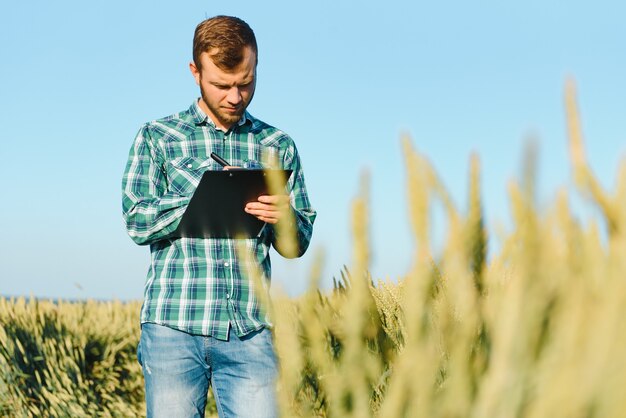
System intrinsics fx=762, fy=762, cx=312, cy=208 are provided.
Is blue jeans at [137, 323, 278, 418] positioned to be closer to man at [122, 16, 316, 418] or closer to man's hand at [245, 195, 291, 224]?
man at [122, 16, 316, 418]

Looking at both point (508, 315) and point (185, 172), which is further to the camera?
point (185, 172)

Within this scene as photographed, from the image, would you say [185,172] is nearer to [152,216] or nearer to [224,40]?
[152,216]

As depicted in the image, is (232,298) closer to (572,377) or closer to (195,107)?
(195,107)

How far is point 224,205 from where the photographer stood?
100 inches

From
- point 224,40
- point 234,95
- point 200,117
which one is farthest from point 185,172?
point 224,40

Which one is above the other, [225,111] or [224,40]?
[224,40]

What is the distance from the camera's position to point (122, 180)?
297 cm

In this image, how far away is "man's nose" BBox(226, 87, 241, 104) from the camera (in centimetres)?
282

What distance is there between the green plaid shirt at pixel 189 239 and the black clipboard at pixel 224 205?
0.05 meters

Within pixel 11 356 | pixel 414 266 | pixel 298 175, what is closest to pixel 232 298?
pixel 298 175

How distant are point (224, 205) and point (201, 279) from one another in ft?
1.28

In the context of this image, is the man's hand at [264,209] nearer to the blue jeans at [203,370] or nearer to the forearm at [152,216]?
the forearm at [152,216]

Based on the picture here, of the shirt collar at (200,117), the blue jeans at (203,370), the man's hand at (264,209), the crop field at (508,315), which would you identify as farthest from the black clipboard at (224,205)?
the crop field at (508,315)

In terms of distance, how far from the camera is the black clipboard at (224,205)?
244 centimetres
